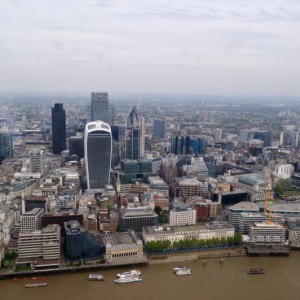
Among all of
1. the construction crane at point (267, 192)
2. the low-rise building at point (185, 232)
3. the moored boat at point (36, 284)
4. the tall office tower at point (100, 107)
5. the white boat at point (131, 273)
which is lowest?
the moored boat at point (36, 284)

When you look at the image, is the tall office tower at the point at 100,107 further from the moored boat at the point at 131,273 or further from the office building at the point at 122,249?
the moored boat at the point at 131,273

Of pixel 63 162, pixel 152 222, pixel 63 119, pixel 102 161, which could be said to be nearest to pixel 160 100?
pixel 63 119

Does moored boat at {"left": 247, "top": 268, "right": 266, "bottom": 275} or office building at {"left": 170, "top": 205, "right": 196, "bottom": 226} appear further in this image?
office building at {"left": 170, "top": 205, "right": 196, "bottom": 226}

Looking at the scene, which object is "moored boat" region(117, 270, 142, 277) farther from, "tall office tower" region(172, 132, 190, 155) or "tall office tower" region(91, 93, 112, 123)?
"tall office tower" region(91, 93, 112, 123)

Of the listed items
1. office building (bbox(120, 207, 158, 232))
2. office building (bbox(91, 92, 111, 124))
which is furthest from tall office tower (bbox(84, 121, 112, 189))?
office building (bbox(91, 92, 111, 124))

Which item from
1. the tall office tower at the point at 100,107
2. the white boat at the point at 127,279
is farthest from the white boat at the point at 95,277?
the tall office tower at the point at 100,107

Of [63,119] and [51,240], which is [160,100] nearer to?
[63,119]
